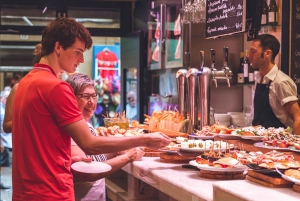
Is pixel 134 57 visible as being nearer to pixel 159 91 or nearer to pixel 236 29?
pixel 159 91

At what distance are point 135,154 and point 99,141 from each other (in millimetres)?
1061

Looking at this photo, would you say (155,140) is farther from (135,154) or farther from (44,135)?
(135,154)

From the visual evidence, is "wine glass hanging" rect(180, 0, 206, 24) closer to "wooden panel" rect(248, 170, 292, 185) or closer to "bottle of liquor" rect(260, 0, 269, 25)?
"bottle of liquor" rect(260, 0, 269, 25)

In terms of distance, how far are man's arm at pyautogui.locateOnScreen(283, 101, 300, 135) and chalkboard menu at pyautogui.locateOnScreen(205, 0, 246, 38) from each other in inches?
29.4

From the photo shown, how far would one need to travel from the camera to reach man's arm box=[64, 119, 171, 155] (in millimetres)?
2270

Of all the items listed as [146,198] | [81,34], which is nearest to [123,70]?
[146,198]

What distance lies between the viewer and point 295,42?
4.96 m

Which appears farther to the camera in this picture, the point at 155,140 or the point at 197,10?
→ the point at 197,10

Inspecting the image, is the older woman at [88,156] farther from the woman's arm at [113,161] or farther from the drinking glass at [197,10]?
the drinking glass at [197,10]

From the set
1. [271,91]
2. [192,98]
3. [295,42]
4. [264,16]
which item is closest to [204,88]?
[192,98]

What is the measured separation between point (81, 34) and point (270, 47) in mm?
2699

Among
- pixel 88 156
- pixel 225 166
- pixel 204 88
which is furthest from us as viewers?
pixel 204 88

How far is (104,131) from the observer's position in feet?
14.0

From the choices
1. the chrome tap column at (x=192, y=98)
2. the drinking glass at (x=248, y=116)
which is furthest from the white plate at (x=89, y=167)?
the drinking glass at (x=248, y=116)
